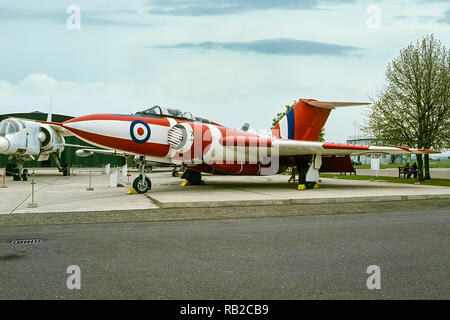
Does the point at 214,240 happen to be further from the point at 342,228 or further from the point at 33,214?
the point at 33,214

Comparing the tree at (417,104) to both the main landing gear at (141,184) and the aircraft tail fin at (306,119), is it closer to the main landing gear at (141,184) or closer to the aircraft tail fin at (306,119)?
the aircraft tail fin at (306,119)

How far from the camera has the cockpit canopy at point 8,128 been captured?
19180 mm

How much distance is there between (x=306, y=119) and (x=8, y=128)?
1552 centimetres

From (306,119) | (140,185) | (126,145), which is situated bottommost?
(140,185)

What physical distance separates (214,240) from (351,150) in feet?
34.1

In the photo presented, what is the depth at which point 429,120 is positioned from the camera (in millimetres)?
22406

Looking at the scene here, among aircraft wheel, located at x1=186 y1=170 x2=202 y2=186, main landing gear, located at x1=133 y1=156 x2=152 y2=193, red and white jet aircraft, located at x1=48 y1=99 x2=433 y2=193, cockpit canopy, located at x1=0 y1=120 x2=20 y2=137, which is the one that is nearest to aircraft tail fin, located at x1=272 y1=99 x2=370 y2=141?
red and white jet aircraft, located at x1=48 y1=99 x2=433 y2=193

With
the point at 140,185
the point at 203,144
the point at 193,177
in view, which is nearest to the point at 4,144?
the point at 193,177

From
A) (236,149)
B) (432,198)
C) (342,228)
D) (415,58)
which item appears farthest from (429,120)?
(342,228)

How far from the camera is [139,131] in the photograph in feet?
38.8

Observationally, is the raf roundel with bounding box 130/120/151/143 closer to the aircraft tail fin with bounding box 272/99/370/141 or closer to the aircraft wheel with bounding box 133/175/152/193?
the aircraft wheel with bounding box 133/175/152/193

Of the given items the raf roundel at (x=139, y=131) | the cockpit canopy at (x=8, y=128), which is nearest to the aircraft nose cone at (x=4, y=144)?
the cockpit canopy at (x=8, y=128)

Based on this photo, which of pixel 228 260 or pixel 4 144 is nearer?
pixel 228 260

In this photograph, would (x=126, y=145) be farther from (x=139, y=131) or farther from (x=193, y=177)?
(x=193, y=177)
